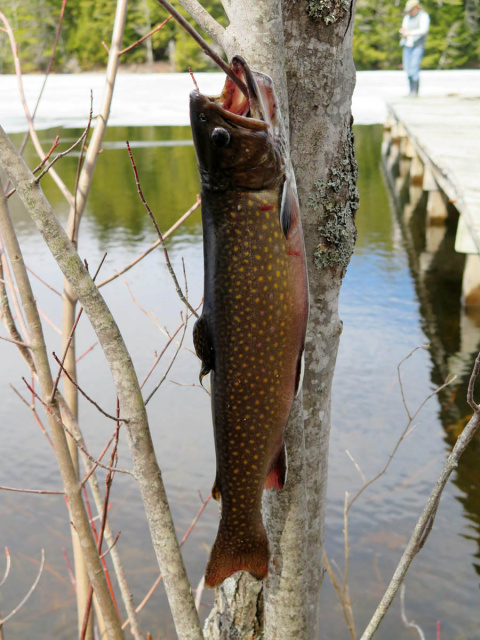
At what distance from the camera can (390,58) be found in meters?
43.1

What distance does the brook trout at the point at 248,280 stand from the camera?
1.27 metres

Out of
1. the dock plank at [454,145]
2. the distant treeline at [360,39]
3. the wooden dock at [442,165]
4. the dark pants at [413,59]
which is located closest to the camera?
the dock plank at [454,145]

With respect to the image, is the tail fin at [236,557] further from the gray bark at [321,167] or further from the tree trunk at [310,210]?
the gray bark at [321,167]

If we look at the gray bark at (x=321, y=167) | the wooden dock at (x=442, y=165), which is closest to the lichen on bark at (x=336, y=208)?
the gray bark at (x=321, y=167)

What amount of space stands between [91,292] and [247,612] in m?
1.18

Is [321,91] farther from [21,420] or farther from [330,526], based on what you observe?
[21,420]

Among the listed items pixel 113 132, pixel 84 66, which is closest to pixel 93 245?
pixel 113 132

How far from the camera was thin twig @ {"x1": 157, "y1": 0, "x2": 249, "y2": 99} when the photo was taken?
96cm

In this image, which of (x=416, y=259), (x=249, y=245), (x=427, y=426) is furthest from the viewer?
(x=416, y=259)

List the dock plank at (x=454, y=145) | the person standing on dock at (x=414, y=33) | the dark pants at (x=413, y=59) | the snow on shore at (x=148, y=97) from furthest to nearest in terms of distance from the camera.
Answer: the snow on shore at (x=148, y=97) < the dark pants at (x=413, y=59) < the person standing on dock at (x=414, y=33) < the dock plank at (x=454, y=145)

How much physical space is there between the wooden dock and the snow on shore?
13.6 ft

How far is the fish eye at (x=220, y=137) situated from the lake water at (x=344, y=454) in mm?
1068

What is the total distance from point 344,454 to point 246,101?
3.99m

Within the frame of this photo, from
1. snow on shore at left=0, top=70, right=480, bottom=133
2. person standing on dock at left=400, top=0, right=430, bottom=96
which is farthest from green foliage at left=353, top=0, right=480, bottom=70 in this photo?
person standing on dock at left=400, top=0, right=430, bottom=96
